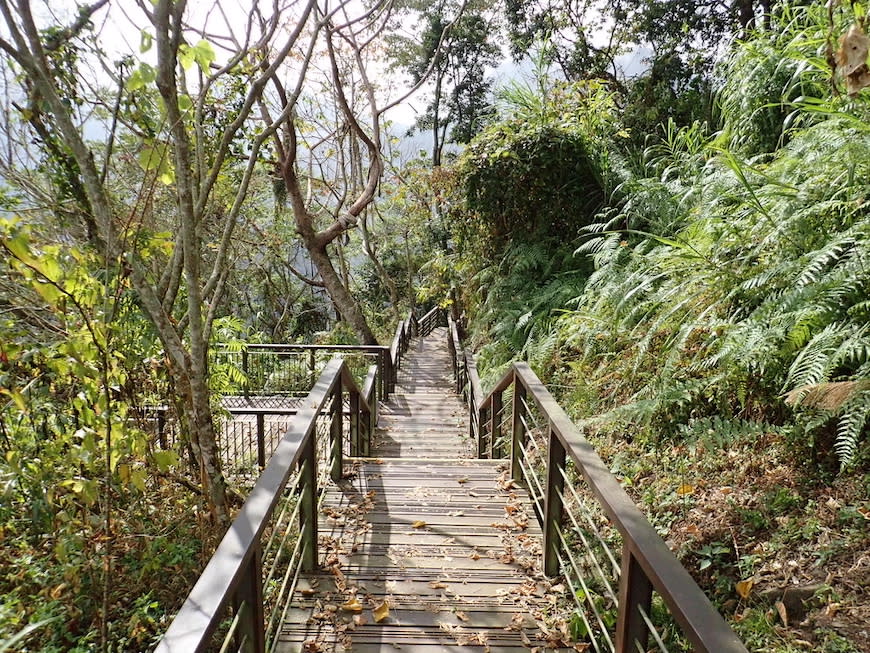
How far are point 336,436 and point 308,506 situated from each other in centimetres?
110

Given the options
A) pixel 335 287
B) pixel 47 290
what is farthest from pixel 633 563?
pixel 335 287

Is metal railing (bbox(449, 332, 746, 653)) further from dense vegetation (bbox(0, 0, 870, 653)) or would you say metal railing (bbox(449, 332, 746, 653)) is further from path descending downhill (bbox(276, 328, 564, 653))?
dense vegetation (bbox(0, 0, 870, 653))

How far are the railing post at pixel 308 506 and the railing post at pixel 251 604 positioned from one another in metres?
0.98

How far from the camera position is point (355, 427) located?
542cm

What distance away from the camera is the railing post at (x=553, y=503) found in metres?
2.80

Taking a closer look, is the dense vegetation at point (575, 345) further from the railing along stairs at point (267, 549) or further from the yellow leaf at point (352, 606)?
the yellow leaf at point (352, 606)

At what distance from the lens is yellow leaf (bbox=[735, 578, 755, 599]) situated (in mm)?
2439

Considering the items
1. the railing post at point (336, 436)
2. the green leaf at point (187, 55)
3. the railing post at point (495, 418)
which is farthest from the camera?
the railing post at point (495, 418)

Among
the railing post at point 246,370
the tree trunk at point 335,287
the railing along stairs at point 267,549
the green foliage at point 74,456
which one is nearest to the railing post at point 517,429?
the railing along stairs at point 267,549

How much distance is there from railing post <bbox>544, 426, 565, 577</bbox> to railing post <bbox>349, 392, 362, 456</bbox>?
103 inches

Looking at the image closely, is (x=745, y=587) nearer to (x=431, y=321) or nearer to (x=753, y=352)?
(x=753, y=352)

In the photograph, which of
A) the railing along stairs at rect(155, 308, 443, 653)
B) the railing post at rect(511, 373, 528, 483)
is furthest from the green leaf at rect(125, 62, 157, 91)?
the railing post at rect(511, 373, 528, 483)

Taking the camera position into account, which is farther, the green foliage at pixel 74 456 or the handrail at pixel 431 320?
the handrail at pixel 431 320

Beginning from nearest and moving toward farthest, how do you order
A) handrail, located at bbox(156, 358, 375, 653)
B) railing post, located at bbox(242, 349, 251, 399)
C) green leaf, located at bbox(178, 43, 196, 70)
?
handrail, located at bbox(156, 358, 375, 653)
green leaf, located at bbox(178, 43, 196, 70)
railing post, located at bbox(242, 349, 251, 399)
